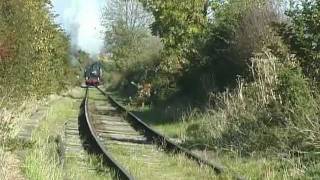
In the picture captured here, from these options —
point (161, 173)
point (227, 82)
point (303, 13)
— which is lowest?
point (161, 173)

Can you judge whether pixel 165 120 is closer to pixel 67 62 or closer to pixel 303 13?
pixel 303 13

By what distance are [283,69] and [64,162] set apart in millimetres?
6252

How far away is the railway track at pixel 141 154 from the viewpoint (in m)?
13.5

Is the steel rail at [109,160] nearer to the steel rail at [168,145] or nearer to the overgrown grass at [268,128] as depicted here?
the steel rail at [168,145]

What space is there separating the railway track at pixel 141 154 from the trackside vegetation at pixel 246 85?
730 millimetres

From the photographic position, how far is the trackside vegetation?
48.4 feet

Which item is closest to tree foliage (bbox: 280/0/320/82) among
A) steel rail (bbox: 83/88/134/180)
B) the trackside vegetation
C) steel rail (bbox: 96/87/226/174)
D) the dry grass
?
the trackside vegetation

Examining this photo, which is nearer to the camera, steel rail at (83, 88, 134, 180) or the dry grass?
the dry grass

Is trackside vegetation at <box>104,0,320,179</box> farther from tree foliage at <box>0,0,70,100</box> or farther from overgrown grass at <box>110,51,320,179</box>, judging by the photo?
tree foliage at <box>0,0,70,100</box>

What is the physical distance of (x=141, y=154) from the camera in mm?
17000

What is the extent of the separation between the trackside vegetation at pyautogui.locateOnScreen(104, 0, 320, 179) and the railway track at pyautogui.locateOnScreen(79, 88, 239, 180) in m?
0.73

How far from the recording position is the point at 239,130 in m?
17.0

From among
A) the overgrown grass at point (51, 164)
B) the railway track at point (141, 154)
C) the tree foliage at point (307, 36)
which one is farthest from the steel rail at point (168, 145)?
the tree foliage at point (307, 36)

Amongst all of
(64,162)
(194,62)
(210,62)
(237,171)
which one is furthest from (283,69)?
(194,62)
